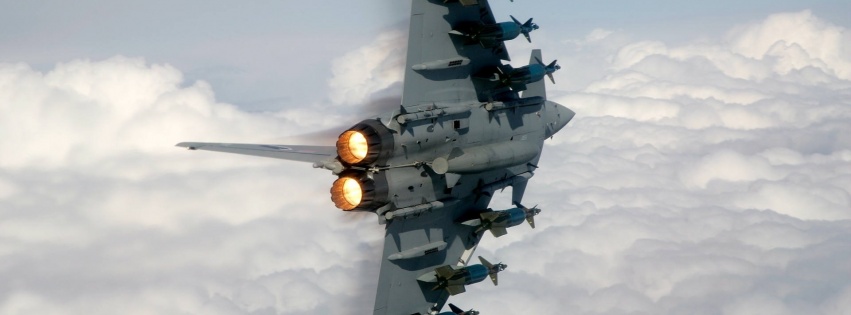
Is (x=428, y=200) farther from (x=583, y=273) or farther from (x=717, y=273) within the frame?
(x=717, y=273)

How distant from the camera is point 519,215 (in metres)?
41.5

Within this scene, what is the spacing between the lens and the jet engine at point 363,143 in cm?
3441

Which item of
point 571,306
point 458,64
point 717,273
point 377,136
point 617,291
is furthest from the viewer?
point 717,273

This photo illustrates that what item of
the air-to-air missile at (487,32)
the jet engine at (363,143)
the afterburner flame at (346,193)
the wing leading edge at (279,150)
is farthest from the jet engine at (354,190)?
→ the air-to-air missile at (487,32)

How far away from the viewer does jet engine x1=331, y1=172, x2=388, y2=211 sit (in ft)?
116

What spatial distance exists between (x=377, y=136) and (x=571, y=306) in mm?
119945

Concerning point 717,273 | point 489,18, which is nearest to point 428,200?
point 489,18

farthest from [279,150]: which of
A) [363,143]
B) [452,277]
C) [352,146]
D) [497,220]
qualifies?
[497,220]

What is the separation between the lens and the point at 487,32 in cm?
3684

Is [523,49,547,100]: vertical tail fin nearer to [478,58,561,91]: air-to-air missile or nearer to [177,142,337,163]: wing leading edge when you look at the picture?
[478,58,561,91]: air-to-air missile

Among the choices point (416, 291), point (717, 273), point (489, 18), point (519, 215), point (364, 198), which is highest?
point (489, 18)

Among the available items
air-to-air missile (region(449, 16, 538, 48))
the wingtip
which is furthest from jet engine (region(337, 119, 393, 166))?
the wingtip

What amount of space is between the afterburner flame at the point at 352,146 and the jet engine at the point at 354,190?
93cm

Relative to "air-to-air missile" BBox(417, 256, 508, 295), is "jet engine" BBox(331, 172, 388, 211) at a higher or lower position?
higher
